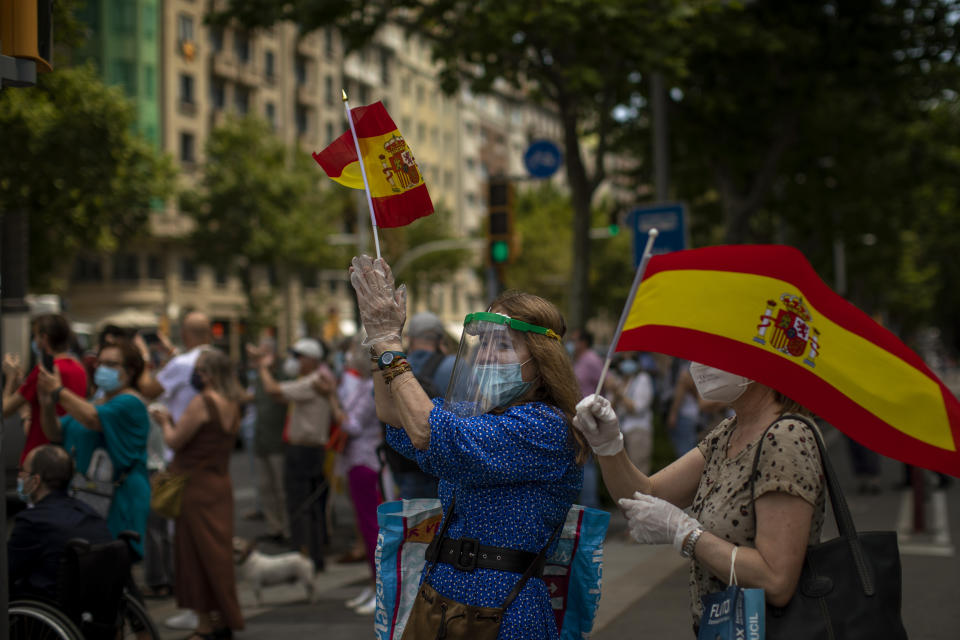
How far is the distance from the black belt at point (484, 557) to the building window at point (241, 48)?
5393 cm

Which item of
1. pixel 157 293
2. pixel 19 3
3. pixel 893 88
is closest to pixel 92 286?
pixel 157 293

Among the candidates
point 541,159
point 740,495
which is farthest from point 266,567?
point 541,159

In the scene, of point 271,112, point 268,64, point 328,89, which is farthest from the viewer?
point 328,89

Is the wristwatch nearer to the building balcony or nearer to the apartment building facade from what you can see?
the apartment building facade

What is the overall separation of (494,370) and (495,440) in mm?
236

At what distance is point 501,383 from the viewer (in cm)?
333

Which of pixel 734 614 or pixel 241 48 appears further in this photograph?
pixel 241 48

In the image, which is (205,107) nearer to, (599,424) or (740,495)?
(599,424)

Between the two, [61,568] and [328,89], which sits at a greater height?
[328,89]

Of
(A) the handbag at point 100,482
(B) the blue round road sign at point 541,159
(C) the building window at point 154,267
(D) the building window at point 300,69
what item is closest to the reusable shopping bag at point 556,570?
(A) the handbag at point 100,482

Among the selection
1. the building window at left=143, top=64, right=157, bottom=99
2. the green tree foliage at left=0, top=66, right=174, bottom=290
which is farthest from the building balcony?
the green tree foliage at left=0, top=66, right=174, bottom=290

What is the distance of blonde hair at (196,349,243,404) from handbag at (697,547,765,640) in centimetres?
460

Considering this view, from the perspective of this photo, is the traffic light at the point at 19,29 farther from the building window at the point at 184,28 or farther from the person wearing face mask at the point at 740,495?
the building window at the point at 184,28

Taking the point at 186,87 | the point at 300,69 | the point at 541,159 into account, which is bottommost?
the point at 541,159
